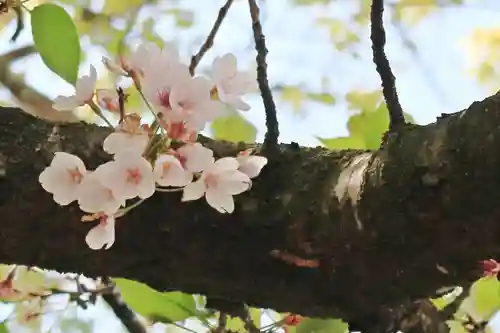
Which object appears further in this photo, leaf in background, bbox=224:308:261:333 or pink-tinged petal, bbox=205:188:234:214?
leaf in background, bbox=224:308:261:333

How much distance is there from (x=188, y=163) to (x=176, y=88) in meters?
0.05

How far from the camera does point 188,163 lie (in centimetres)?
42

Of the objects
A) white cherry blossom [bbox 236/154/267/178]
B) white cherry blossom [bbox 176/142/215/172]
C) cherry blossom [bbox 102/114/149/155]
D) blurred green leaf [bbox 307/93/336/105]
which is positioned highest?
blurred green leaf [bbox 307/93/336/105]

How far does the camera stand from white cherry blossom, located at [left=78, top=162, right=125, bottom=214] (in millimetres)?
411

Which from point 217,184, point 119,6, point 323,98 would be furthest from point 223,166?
point 323,98

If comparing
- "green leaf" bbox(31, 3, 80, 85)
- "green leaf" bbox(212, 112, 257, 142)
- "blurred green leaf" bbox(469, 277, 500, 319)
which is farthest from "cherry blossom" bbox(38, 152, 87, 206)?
"blurred green leaf" bbox(469, 277, 500, 319)

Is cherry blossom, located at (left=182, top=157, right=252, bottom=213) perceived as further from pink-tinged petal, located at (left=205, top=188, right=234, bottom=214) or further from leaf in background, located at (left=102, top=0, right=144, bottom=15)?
leaf in background, located at (left=102, top=0, right=144, bottom=15)

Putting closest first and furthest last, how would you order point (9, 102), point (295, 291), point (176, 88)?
1. point (176, 88)
2. point (295, 291)
3. point (9, 102)

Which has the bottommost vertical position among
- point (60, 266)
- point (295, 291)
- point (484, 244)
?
point (60, 266)

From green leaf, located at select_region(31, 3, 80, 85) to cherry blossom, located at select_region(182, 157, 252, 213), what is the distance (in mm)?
155

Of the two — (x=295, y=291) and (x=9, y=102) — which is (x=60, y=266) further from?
(x=9, y=102)

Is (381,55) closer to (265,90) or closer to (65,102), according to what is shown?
(265,90)

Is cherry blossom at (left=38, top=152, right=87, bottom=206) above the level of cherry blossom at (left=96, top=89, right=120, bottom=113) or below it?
below

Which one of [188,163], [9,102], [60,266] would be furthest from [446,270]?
[9,102]
